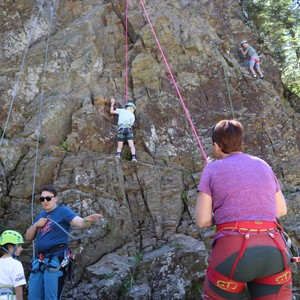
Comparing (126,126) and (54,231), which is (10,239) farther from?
(126,126)

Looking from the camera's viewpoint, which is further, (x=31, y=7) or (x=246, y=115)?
(x=31, y=7)

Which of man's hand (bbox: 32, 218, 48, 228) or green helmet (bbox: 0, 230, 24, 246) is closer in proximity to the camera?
green helmet (bbox: 0, 230, 24, 246)

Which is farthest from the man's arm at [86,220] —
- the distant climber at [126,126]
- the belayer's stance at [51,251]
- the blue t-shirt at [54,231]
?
the distant climber at [126,126]

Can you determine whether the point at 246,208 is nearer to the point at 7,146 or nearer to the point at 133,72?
the point at 7,146

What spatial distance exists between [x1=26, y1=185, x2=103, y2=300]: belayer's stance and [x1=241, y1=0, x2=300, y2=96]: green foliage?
40.8 feet

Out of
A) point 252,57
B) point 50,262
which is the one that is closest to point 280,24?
point 252,57

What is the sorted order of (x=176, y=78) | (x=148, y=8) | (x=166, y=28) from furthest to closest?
(x=148, y=8)
(x=166, y=28)
(x=176, y=78)

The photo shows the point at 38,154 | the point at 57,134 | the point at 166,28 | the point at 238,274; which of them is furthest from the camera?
the point at 166,28

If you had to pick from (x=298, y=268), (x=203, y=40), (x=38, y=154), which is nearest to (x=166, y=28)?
(x=203, y=40)

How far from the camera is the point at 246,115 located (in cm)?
1049

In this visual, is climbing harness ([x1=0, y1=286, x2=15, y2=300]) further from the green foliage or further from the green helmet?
the green foliage

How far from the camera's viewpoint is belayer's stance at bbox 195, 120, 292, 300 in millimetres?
2576

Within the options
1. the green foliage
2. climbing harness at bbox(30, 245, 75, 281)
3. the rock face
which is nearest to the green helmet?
climbing harness at bbox(30, 245, 75, 281)

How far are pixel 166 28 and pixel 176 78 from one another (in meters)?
2.13
